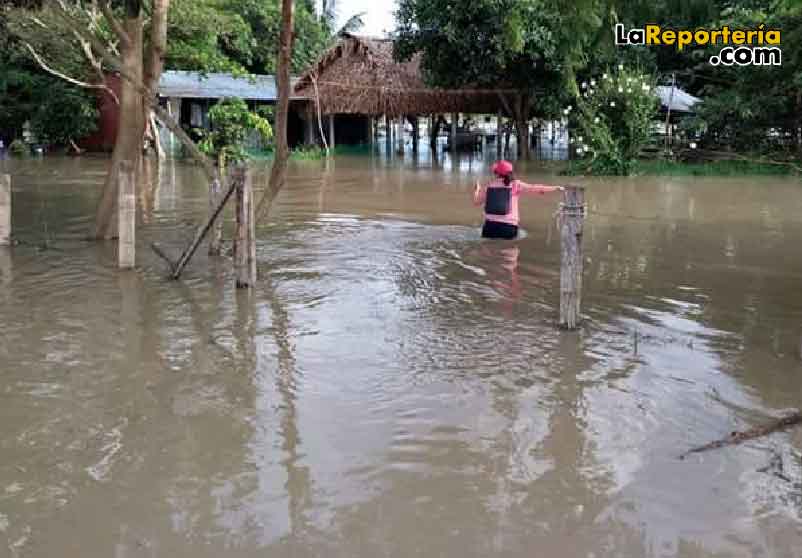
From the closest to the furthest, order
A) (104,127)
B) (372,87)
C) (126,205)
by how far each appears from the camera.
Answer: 1. (126,205)
2. (372,87)
3. (104,127)

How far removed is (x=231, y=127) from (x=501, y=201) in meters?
19.0

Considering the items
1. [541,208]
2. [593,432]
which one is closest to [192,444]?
[593,432]

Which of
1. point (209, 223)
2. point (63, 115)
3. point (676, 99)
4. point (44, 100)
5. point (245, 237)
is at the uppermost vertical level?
point (676, 99)

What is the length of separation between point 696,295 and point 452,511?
18.4 feet

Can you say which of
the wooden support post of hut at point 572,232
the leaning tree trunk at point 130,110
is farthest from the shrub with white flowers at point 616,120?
the wooden support post of hut at point 572,232

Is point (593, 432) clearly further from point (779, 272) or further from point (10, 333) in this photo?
point (779, 272)

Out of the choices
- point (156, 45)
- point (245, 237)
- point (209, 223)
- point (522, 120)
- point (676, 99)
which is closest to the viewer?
point (245, 237)

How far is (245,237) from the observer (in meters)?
8.72

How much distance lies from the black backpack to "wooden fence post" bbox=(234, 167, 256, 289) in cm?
400

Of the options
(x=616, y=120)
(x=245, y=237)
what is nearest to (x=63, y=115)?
(x=616, y=120)

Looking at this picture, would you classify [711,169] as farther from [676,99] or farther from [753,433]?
[753,433]

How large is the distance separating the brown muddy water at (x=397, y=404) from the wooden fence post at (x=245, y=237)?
0.21 meters

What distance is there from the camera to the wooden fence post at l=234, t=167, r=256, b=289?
8586 millimetres

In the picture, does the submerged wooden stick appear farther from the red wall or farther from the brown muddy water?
the red wall
